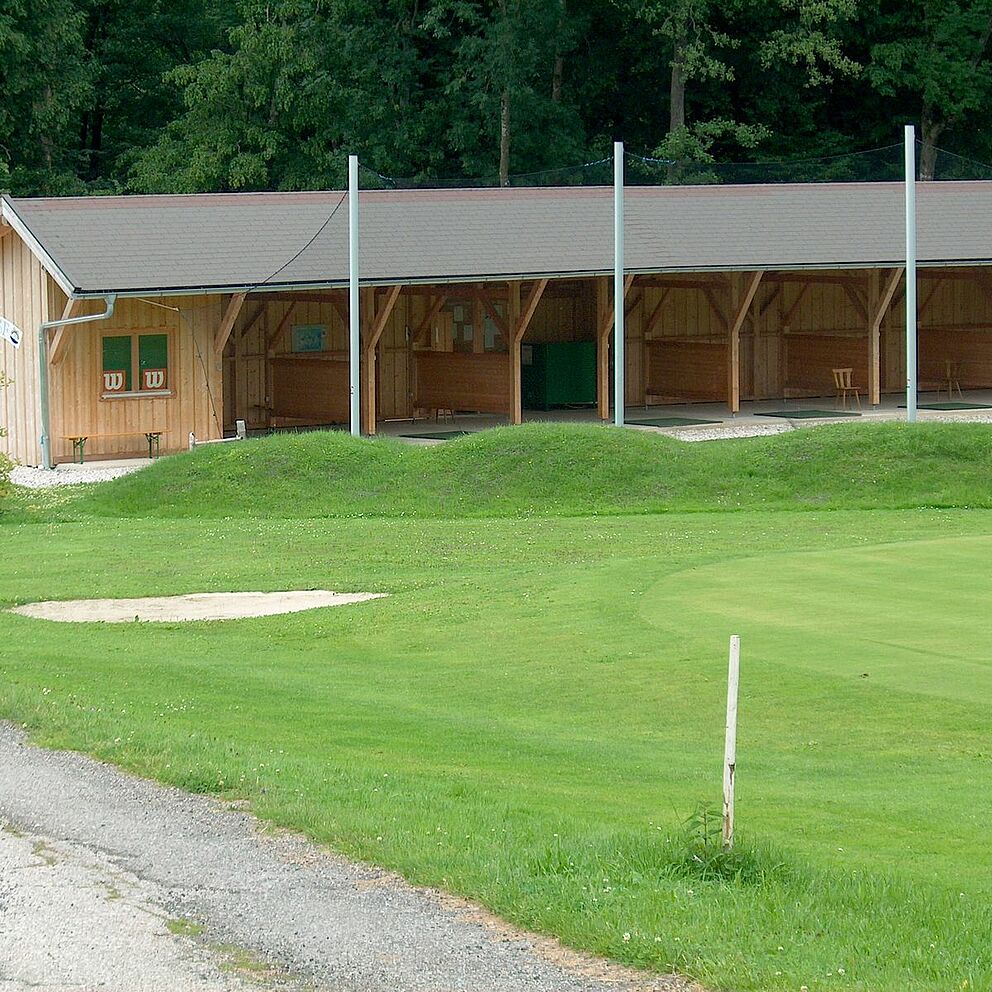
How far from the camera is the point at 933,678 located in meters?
12.1

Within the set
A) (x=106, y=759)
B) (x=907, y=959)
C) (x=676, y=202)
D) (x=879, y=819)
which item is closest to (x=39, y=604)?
(x=106, y=759)

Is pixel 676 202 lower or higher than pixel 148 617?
higher

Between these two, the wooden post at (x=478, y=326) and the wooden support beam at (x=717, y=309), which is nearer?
the wooden post at (x=478, y=326)

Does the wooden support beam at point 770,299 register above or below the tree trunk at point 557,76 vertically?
below

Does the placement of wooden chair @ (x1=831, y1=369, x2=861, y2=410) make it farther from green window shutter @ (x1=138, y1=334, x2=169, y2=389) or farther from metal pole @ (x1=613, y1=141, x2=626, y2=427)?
green window shutter @ (x1=138, y1=334, x2=169, y2=389)

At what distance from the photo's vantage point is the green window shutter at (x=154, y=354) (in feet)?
97.6

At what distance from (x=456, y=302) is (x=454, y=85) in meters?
17.7

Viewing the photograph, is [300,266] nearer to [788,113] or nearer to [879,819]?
[879,819]

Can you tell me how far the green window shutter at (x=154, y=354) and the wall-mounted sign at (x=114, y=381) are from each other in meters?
0.32

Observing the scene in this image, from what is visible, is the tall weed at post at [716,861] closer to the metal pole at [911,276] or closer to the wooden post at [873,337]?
the metal pole at [911,276]

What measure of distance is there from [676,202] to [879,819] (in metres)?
28.4

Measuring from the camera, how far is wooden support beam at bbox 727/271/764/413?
34.9 meters

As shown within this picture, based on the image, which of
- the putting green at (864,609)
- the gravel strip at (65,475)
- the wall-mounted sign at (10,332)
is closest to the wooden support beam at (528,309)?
the gravel strip at (65,475)

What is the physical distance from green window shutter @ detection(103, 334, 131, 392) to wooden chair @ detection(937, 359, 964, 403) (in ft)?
61.1
